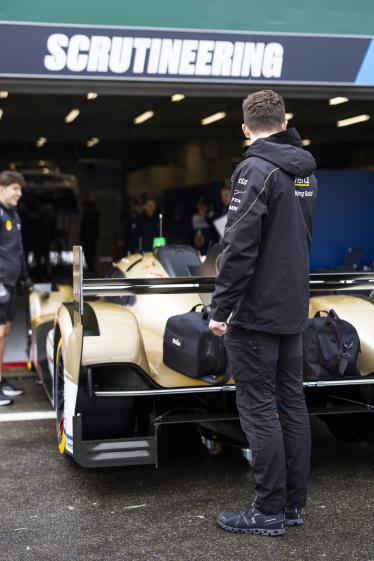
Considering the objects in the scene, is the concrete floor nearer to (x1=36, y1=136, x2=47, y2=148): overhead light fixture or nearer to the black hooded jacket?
the black hooded jacket

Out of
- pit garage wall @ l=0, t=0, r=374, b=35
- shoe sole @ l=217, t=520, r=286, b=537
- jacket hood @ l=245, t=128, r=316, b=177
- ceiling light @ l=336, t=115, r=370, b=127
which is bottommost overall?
shoe sole @ l=217, t=520, r=286, b=537

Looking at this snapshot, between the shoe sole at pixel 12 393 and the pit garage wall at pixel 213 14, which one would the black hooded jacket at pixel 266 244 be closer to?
the shoe sole at pixel 12 393

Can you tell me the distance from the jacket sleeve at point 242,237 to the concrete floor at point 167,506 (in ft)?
3.52

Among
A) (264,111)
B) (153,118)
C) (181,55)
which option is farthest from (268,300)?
(153,118)

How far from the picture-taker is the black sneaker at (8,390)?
22.0 feet

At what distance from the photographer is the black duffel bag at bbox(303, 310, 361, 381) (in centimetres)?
435

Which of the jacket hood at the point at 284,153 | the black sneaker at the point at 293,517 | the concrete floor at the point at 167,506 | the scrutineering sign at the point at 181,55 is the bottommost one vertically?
the concrete floor at the point at 167,506

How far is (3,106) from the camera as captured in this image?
15461 millimetres

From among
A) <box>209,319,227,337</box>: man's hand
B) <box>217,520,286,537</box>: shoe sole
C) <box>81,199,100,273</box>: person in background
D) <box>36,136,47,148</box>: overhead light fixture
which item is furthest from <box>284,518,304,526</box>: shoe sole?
<box>36,136,47,148</box>: overhead light fixture

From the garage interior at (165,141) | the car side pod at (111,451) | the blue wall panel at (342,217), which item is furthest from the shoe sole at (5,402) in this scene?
the blue wall panel at (342,217)

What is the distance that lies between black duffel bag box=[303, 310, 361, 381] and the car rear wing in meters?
0.23

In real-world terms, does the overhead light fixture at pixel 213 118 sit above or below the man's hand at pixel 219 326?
above

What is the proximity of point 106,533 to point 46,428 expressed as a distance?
199 centimetres

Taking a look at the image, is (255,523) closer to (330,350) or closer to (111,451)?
(111,451)
